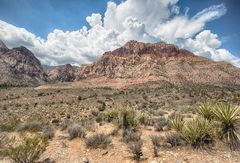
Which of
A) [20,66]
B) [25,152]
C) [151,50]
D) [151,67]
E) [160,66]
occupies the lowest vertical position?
[25,152]

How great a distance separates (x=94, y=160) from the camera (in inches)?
284

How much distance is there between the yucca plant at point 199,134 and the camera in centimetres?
727

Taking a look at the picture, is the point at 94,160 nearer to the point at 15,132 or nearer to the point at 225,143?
the point at 225,143

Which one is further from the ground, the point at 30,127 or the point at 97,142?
the point at 97,142

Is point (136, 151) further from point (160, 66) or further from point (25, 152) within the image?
point (160, 66)

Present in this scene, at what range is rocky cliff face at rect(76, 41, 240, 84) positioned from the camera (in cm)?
8281

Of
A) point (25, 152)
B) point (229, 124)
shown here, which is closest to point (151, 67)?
point (229, 124)

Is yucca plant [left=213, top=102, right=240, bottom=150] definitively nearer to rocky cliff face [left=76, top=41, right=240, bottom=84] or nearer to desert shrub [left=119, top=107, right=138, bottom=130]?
desert shrub [left=119, top=107, right=138, bottom=130]

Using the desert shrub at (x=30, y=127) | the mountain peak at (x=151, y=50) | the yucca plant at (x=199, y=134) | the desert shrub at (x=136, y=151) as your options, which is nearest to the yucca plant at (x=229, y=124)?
the yucca plant at (x=199, y=134)

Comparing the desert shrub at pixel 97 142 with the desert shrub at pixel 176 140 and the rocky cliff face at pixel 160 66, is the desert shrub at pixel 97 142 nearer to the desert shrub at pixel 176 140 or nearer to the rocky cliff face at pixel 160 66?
the desert shrub at pixel 176 140

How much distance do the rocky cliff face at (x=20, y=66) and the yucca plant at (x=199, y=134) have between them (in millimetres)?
151913

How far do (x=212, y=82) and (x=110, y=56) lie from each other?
67614 millimetres

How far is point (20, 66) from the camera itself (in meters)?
170

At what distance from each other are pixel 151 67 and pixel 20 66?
118402 millimetres
